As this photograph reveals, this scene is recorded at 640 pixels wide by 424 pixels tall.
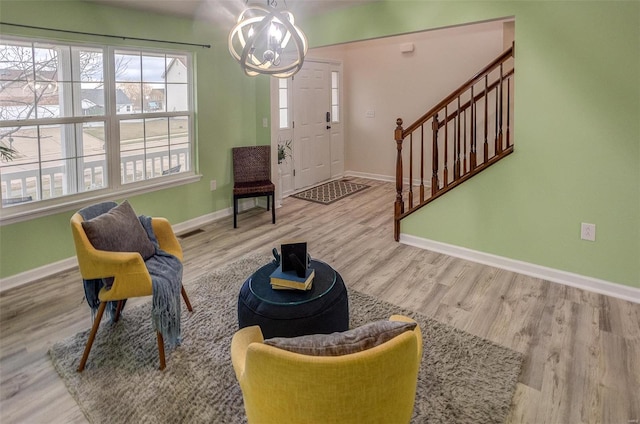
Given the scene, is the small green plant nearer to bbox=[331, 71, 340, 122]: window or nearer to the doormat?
the doormat

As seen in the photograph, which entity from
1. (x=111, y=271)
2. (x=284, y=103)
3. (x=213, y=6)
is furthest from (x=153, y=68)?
(x=111, y=271)

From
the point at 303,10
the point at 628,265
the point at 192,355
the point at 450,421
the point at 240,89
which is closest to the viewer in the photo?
the point at 450,421

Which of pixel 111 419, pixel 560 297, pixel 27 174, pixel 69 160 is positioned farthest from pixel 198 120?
pixel 560 297

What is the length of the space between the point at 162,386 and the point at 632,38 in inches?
145

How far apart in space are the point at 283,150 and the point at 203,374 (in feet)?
13.7

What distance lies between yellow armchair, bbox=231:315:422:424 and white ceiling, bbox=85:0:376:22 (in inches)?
136

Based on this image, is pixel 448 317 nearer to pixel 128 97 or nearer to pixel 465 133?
pixel 465 133

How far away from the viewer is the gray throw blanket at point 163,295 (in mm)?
2314

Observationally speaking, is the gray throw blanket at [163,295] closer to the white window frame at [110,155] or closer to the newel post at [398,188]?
the white window frame at [110,155]

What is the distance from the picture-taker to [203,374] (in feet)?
7.37

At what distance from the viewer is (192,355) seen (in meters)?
2.41

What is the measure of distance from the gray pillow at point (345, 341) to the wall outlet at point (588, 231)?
260 centimetres

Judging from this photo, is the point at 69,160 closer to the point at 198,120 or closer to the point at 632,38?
the point at 198,120

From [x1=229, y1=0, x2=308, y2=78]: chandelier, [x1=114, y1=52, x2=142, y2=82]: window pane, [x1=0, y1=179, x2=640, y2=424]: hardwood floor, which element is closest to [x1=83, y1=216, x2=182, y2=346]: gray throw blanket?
[x1=0, y1=179, x2=640, y2=424]: hardwood floor
